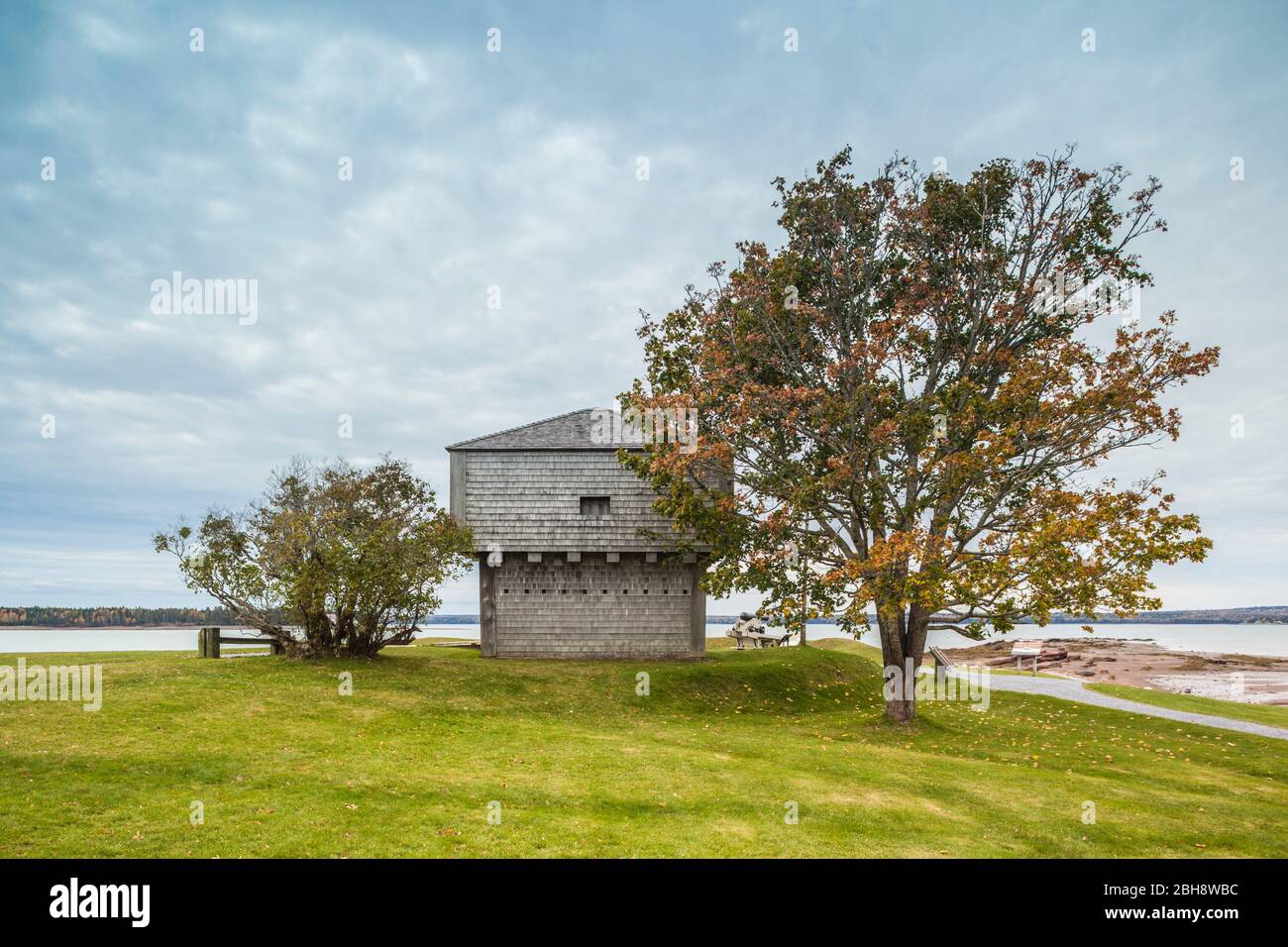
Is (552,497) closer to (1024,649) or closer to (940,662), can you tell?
(940,662)

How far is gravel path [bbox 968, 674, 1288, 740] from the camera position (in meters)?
21.5

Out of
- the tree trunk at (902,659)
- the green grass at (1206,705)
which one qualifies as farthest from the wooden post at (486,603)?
the green grass at (1206,705)

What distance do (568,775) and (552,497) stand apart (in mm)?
15920

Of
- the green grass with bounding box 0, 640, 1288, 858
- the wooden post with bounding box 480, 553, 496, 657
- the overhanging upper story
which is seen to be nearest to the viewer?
the green grass with bounding box 0, 640, 1288, 858

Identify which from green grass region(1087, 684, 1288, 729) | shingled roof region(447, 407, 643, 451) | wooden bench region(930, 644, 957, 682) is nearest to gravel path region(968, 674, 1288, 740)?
green grass region(1087, 684, 1288, 729)

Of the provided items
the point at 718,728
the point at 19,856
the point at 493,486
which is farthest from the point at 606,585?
the point at 19,856

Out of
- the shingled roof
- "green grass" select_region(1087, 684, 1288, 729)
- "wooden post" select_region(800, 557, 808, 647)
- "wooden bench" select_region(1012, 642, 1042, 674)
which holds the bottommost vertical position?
"wooden bench" select_region(1012, 642, 1042, 674)

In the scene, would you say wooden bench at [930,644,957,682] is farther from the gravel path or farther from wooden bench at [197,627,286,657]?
wooden bench at [197,627,286,657]

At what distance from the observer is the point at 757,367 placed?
22.6 metres

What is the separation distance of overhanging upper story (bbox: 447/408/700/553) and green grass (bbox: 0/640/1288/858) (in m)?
6.16
